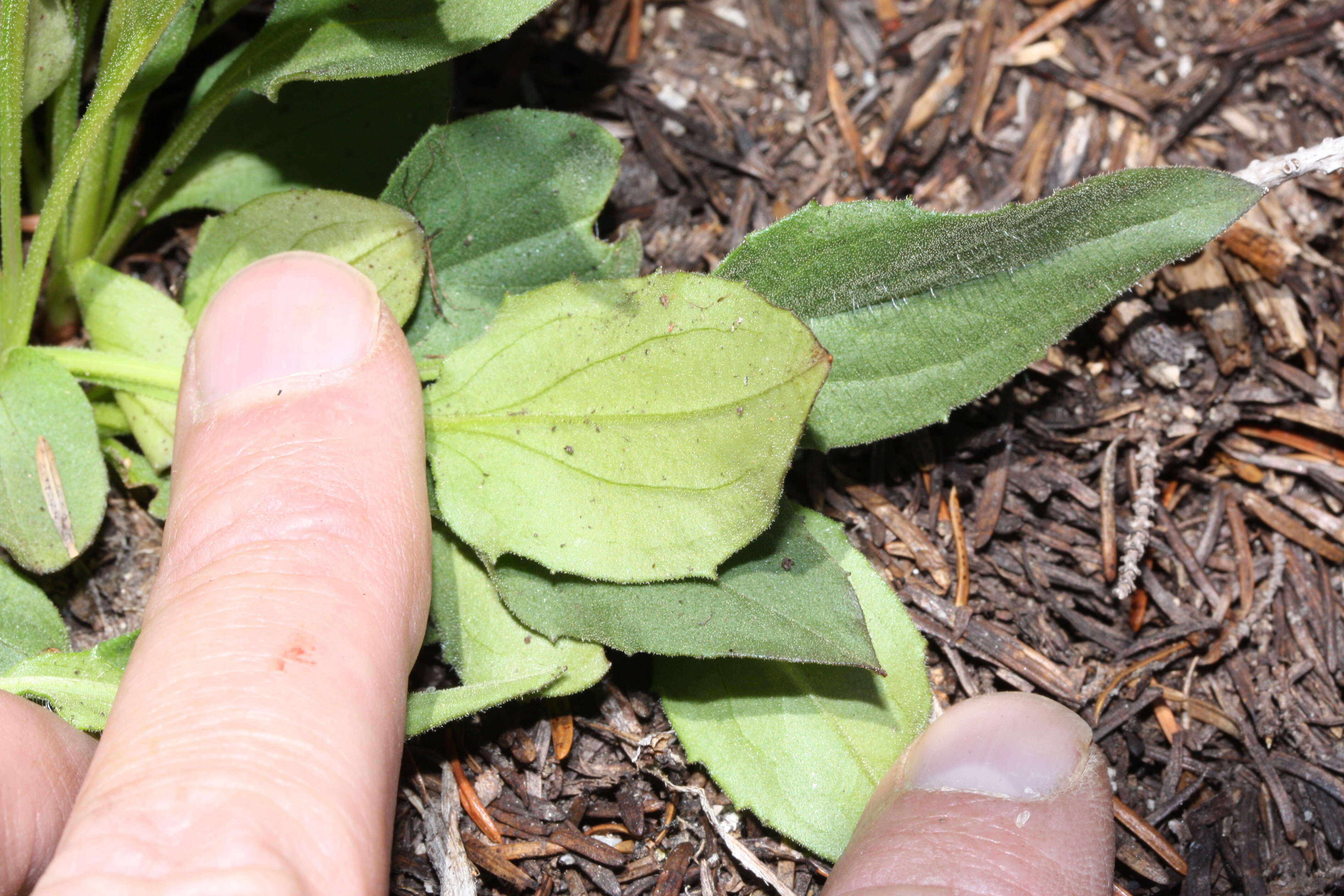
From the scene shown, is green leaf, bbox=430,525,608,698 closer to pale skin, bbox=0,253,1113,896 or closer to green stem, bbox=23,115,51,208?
pale skin, bbox=0,253,1113,896

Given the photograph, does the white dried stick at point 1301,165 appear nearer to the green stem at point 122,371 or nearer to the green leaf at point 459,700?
the green leaf at point 459,700

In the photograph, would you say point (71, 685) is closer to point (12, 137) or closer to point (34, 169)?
point (12, 137)

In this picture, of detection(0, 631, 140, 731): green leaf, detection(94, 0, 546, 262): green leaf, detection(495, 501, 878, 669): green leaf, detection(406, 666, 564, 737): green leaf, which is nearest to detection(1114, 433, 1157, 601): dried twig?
detection(495, 501, 878, 669): green leaf

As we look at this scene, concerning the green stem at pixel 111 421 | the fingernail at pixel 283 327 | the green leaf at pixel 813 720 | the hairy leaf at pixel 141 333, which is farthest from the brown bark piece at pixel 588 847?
the green stem at pixel 111 421

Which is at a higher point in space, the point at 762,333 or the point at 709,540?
the point at 762,333

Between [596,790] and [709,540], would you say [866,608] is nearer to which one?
[709,540]

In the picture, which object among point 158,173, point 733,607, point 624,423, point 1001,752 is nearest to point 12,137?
point 158,173

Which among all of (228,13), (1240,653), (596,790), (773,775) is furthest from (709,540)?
(228,13)
